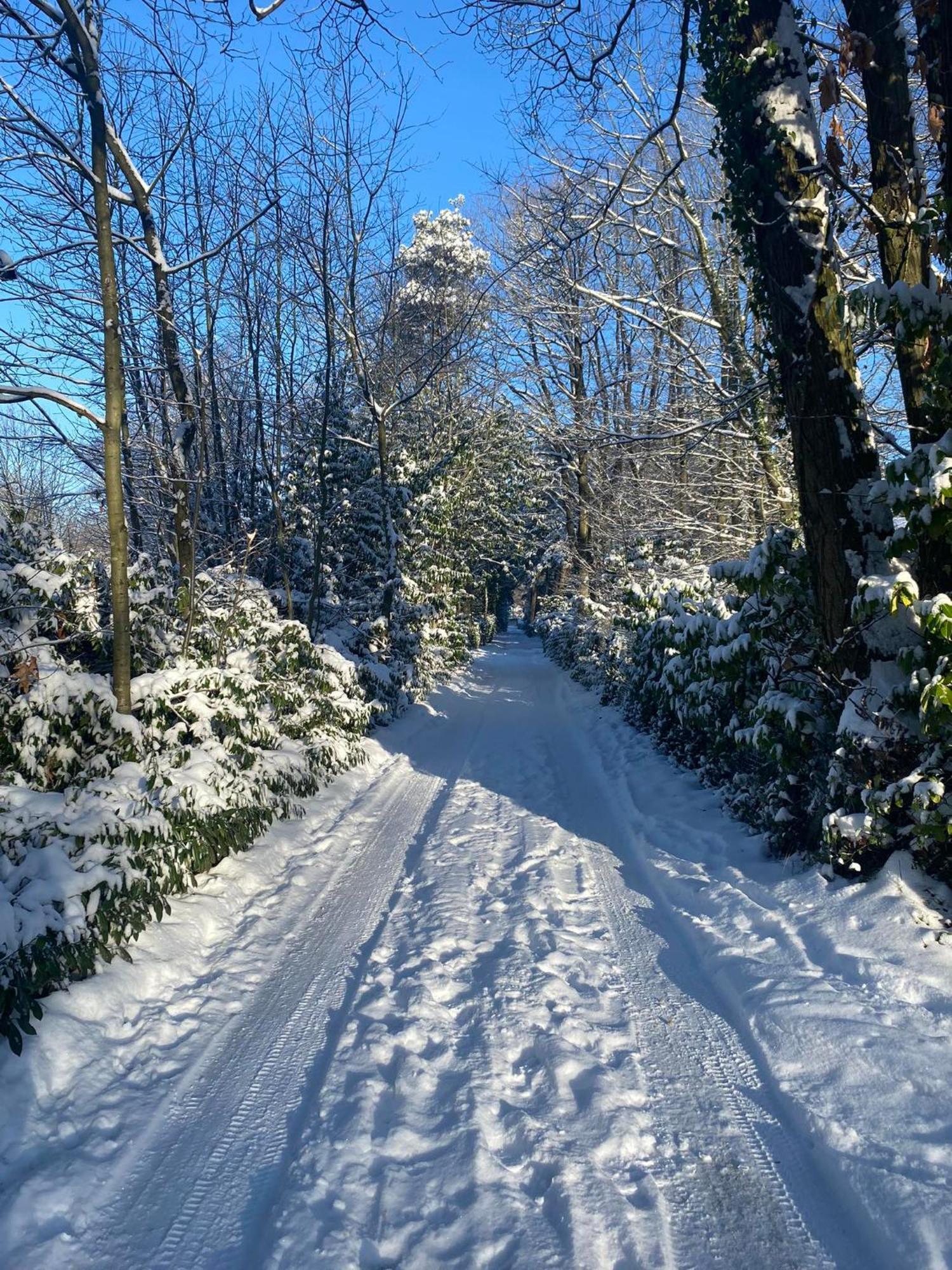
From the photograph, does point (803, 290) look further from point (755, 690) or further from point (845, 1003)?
point (845, 1003)

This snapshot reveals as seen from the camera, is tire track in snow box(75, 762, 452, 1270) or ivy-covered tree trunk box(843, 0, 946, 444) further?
ivy-covered tree trunk box(843, 0, 946, 444)

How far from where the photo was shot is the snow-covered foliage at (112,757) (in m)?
3.55

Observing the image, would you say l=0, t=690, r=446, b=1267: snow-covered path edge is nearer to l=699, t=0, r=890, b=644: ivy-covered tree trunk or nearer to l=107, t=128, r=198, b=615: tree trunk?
l=107, t=128, r=198, b=615: tree trunk

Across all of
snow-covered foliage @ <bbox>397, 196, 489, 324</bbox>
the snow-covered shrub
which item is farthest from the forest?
snow-covered foliage @ <bbox>397, 196, 489, 324</bbox>

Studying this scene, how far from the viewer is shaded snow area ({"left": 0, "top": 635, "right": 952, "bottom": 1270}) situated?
7.72ft

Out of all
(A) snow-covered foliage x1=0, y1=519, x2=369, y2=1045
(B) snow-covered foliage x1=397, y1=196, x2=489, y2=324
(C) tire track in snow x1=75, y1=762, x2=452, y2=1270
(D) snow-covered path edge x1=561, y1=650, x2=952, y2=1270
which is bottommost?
(C) tire track in snow x1=75, y1=762, x2=452, y2=1270

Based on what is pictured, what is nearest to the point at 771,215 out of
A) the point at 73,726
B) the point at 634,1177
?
the point at 634,1177

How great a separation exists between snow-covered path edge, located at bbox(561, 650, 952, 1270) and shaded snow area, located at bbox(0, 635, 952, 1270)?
0.01 meters

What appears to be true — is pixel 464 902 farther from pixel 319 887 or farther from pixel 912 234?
pixel 912 234

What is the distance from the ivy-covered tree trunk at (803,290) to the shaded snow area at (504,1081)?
2.07 metres

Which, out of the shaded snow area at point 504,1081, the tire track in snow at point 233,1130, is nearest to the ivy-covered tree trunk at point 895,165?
the shaded snow area at point 504,1081

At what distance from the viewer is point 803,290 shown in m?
4.81

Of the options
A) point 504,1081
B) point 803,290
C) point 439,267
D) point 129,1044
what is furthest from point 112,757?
point 439,267

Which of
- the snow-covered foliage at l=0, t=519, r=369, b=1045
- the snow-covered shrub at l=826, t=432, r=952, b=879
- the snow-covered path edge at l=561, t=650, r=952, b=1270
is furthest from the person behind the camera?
the snow-covered shrub at l=826, t=432, r=952, b=879
